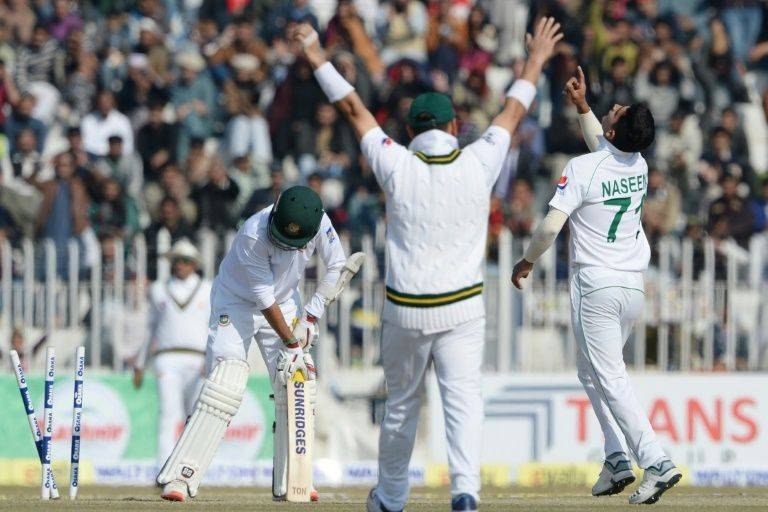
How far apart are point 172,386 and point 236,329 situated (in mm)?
3859

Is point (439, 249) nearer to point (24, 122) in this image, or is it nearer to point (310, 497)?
point (310, 497)

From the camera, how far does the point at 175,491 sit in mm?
11047

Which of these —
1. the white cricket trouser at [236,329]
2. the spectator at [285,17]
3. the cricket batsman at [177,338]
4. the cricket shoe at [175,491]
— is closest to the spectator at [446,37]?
the spectator at [285,17]

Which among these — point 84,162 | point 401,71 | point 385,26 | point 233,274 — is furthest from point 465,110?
point 233,274

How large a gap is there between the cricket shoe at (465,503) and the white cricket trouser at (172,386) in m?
6.85

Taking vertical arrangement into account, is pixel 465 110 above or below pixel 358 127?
above

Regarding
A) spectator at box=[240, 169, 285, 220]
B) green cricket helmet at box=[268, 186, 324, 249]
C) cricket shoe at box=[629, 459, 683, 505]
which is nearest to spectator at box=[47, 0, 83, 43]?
spectator at box=[240, 169, 285, 220]

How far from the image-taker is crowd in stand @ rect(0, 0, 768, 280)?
18969 millimetres

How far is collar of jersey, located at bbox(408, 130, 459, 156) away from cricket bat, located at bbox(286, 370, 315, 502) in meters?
2.62

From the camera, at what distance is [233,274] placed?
38.7 feet

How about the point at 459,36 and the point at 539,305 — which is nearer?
the point at 539,305

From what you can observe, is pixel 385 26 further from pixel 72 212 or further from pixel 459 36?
pixel 72 212

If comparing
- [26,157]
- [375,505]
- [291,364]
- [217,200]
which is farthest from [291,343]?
[26,157]

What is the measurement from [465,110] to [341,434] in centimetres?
453
